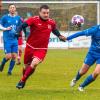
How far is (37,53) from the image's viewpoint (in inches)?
573

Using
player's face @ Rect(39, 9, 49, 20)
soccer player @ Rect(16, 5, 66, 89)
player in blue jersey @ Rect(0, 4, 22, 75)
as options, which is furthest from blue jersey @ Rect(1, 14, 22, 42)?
player's face @ Rect(39, 9, 49, 20)

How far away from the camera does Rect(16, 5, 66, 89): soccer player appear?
47.3ft

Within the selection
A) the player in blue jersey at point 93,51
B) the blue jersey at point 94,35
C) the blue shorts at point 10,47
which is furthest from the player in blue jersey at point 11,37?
the blue jersey at point 94,35

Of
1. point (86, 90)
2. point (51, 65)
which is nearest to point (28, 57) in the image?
point (86, 90)

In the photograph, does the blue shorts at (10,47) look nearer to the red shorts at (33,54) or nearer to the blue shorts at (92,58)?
the red shorts at (33,54)

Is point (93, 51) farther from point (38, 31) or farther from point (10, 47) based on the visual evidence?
point (10, 47)

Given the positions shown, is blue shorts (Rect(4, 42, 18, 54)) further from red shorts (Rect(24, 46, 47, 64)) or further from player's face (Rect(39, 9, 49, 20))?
player's face (Rect(39, 9, 49, 20))

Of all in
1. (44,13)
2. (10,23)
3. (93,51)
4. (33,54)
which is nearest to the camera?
(44,13)

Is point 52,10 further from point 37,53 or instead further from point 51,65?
point 37,53

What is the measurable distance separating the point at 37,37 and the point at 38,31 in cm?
16

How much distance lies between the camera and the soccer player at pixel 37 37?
14422 mm

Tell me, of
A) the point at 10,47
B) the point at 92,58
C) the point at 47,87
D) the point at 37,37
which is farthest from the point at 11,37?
the point at 92,58

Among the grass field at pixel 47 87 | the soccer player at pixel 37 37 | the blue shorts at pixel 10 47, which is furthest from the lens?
the blue shorts at pixel 10 47

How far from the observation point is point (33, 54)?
14.9 m
